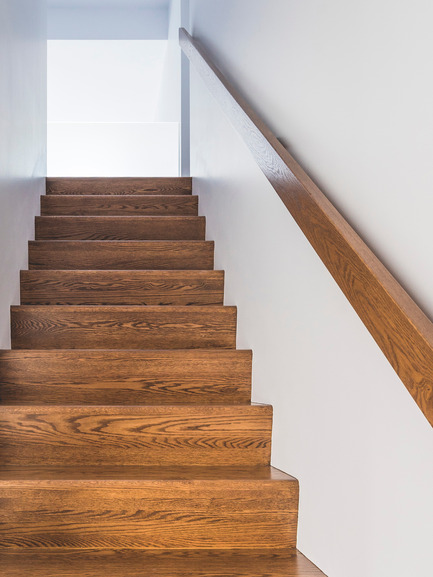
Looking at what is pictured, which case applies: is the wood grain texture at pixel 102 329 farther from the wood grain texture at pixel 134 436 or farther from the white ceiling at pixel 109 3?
the white ceiling at pixel 109 3

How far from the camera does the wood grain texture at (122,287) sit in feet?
8.32

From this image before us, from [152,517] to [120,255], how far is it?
1468 millimetres

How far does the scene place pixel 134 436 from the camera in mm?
1761

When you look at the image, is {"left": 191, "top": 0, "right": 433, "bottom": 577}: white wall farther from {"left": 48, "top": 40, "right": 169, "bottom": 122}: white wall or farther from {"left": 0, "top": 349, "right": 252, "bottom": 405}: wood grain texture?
{"left": 48, "top": 40, "right": 169, "bottom": 122}: white wall

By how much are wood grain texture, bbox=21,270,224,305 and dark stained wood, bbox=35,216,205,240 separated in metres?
0.49

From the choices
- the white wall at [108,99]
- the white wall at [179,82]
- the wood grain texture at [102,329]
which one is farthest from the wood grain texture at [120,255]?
the white wall at [108,99]

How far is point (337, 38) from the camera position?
130 cm

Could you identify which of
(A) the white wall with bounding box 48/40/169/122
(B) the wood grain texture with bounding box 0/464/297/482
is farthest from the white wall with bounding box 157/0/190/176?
(B) the wood grain texture with bounding box 0/464/297/482

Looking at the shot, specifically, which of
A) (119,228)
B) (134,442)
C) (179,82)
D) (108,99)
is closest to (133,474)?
(134,442)

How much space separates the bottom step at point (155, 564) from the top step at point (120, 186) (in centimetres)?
237

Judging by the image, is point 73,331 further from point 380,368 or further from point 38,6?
point 38,6

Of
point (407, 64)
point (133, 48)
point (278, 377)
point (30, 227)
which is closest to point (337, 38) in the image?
point (407, 64)

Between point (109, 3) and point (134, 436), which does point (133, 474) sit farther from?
point (109, 3)

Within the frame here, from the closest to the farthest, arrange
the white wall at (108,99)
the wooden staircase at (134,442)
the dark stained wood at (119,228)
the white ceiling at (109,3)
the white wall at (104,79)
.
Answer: the wooden staircase at (134,442) < the dark stained wood at (119,228) < the white ceiling at (109,3) < the white wall at (108,99) < the white wall at (104,79)
